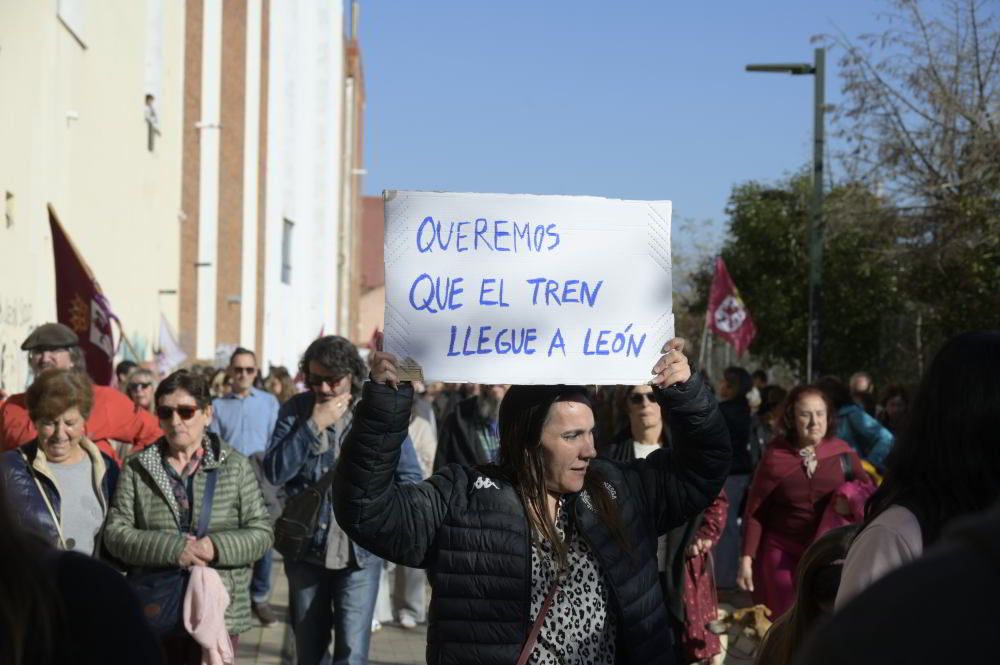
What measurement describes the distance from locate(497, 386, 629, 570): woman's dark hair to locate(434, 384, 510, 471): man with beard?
4.55m

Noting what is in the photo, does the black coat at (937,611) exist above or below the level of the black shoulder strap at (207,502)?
above

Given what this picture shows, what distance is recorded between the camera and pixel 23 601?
69.0 inches

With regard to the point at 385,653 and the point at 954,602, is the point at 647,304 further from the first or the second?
the point at 385,653

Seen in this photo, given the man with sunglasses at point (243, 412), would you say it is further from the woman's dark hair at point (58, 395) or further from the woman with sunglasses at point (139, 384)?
the woman's dark hair at point (58, 395)

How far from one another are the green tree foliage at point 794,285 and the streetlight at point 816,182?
99.6 inches

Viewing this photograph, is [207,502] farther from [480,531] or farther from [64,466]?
[480,531]

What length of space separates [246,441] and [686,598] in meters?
6.63

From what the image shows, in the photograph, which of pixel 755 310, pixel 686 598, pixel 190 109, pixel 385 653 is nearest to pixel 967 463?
pixel 686 598

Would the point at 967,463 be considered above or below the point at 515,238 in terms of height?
below

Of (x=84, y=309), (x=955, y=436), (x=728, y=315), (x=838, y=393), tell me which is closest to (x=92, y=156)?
(x=84, y=309)

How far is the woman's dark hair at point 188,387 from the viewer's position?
6.25 meters

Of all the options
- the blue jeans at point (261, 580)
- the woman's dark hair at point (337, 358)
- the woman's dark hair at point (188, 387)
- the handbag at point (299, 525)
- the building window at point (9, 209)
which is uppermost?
the building window at point (9, 209)

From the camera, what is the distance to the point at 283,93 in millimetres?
43406

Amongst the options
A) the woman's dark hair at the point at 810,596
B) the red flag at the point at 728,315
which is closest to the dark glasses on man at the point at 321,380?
the woman's dark hair at the point at 810,596
